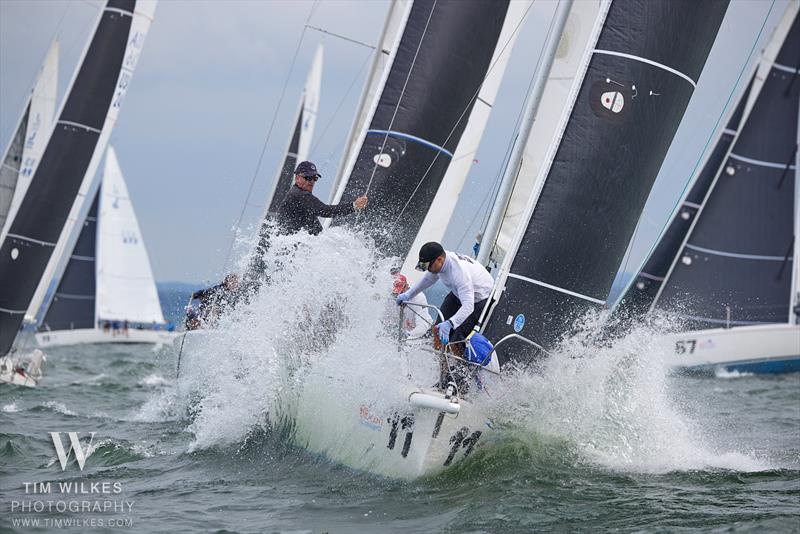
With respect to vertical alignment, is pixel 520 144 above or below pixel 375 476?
above

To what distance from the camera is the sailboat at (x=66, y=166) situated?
579 inches

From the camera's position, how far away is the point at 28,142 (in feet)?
66.8

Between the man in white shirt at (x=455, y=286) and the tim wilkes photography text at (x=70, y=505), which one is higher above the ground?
the man in white shirt at (x=455, y=286)

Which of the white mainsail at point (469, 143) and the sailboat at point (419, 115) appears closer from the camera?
the sailboat at point (419, 115)

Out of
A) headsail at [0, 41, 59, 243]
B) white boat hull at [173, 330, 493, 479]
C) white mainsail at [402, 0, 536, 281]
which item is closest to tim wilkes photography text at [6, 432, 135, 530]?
white boat hull at [173, 330, 493, 479]

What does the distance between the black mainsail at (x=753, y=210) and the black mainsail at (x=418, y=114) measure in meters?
8.34

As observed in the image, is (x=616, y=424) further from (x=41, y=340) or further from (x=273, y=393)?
(x=41, y=340)

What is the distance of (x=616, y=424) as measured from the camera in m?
7.91

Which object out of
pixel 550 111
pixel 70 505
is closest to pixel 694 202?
pixel 550 111

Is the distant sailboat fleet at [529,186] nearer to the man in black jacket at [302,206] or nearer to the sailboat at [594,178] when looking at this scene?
the sailboat at [594,178]

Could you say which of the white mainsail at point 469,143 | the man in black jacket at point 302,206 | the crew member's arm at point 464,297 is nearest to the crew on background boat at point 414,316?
the crew member's arm at point 464,297

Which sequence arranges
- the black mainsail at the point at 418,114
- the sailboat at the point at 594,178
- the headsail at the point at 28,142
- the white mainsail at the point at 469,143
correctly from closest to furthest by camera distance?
the sailboat at the point at 594,178, the black mainsail at the point at 418,114, the white mainsail at the point at 469,143, the headsail at the point at 28,142

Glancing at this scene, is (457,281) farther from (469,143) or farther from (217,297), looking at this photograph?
(469,143)

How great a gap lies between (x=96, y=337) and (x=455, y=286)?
2731cm
